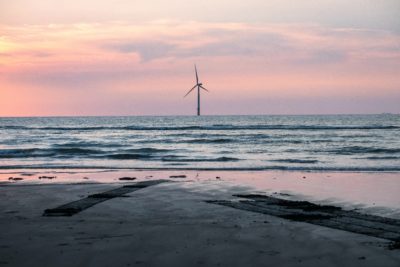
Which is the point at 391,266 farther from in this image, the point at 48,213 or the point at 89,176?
the point at 89,176

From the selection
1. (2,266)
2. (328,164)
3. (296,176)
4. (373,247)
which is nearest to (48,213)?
(2,266)

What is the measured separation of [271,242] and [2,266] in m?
3.66

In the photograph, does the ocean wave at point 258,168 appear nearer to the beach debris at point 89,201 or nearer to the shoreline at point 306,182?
the shoreline at point 306,182

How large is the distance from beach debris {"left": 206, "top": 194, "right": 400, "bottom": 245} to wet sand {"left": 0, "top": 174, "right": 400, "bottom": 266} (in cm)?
30

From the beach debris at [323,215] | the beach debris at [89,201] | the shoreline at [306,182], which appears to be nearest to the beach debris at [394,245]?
the beach debris at [323,215]

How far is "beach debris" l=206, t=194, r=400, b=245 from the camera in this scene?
8.59 metres

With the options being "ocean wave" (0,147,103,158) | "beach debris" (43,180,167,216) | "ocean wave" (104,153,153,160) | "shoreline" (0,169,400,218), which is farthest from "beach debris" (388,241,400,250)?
"ocean wave" (0,147,103,158)

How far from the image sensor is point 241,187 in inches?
614

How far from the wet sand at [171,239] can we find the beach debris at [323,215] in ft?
1.00

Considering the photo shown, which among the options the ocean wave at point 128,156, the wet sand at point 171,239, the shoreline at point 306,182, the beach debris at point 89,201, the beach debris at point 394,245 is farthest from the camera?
the ocean wave at point 128,156

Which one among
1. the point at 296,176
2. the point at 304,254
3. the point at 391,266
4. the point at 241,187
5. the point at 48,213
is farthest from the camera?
the point at 296,176

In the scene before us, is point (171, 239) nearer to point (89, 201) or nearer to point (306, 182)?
point (89, 201)

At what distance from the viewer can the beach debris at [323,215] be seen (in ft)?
28.2

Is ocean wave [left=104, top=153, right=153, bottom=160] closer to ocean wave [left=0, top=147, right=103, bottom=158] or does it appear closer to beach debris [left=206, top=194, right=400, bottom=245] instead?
ocean wave [left=0, top=147, right=103, bottom=158]
